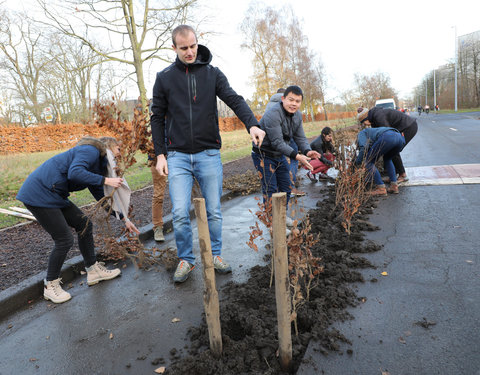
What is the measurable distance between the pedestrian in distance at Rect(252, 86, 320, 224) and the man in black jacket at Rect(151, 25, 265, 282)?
86 centimetres

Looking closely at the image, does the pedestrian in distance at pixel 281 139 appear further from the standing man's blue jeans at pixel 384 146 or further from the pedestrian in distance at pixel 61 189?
the standing man's blue jeans at pixel 384 146

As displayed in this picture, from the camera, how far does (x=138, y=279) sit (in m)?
3.52

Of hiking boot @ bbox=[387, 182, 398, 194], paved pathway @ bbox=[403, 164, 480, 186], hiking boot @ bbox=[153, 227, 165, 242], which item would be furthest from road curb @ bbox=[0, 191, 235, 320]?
paved pathway @ bbox=[403, 164, 480, 186]

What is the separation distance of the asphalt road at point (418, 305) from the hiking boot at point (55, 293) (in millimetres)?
2411

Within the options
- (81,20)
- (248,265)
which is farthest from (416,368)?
(81,20)

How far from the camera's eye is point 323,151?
7.70 metres

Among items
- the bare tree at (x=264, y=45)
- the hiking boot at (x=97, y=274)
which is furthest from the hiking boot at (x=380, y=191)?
the bare tree at (x=264, y=45)

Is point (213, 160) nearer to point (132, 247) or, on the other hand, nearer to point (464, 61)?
point (132, 247)

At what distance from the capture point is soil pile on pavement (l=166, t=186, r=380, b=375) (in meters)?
2.02

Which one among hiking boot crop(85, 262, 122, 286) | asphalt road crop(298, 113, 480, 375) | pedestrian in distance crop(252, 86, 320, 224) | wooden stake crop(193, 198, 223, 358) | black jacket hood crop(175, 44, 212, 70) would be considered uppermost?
black jacket hood crop(175, 44, 212, 70)

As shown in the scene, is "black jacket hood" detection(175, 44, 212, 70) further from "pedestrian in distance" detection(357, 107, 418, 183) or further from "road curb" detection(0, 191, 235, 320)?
"pedestrian in distance" detection(357, 107, 418, 183)

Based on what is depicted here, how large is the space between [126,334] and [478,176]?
689 cm

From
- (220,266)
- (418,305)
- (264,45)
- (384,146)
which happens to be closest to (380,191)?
(384,146)

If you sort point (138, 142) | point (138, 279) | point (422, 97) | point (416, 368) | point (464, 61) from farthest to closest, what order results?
point (422, 97), point (464, 61), point (138, 142), point (138, 279), point (416, 368)
